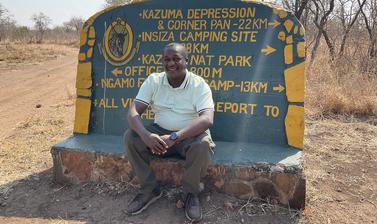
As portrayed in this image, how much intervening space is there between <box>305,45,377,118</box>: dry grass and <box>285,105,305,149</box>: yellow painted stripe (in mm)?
2535

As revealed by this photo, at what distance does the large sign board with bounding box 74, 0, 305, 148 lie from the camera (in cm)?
345

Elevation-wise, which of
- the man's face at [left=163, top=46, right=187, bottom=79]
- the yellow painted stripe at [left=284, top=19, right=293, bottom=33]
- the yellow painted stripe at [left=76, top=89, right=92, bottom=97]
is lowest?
the yellow painted stripe at [left=76, top=89, right=92, bottom=97]

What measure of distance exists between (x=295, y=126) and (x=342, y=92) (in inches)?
121

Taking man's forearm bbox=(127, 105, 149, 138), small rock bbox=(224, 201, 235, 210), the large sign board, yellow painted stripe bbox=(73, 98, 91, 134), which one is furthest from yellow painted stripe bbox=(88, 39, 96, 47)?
small rock bbox=(224, 201, 235, 210)

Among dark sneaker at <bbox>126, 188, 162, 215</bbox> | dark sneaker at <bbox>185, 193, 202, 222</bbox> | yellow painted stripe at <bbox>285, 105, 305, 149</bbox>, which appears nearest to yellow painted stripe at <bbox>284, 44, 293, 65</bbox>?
yellow painted stripe at <bbox>285, 105, 305, 149</bbox>

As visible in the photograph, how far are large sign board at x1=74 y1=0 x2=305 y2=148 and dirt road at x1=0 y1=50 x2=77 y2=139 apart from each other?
2.15m

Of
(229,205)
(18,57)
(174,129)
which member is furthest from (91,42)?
(18,57)

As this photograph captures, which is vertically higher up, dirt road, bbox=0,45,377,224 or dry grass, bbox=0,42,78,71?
dry grass, bbox=0,42,78,71

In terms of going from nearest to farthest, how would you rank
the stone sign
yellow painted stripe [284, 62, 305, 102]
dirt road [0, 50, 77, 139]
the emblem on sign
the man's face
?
the man's face < the stone sign < yellow painted stripe [284, 62, 305, 102] < the emblem on sign < dirt road [0, 50, 77, 139]

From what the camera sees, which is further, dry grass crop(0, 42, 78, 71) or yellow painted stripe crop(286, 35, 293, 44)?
dry grass crop(0, 42, 78, 71)

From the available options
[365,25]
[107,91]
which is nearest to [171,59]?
[107,91]

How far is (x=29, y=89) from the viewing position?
916 centimetres

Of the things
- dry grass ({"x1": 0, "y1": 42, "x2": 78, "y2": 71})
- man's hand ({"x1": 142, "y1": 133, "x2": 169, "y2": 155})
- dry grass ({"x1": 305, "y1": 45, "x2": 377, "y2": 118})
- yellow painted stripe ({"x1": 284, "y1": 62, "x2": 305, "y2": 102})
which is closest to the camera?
man's hand ({"x1": 142, "y1": 133, "x2": 169, "y2": 155})

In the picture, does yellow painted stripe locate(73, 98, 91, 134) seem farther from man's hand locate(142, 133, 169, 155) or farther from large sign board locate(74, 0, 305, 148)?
man's hand locate(142, 133, 169, 155)
